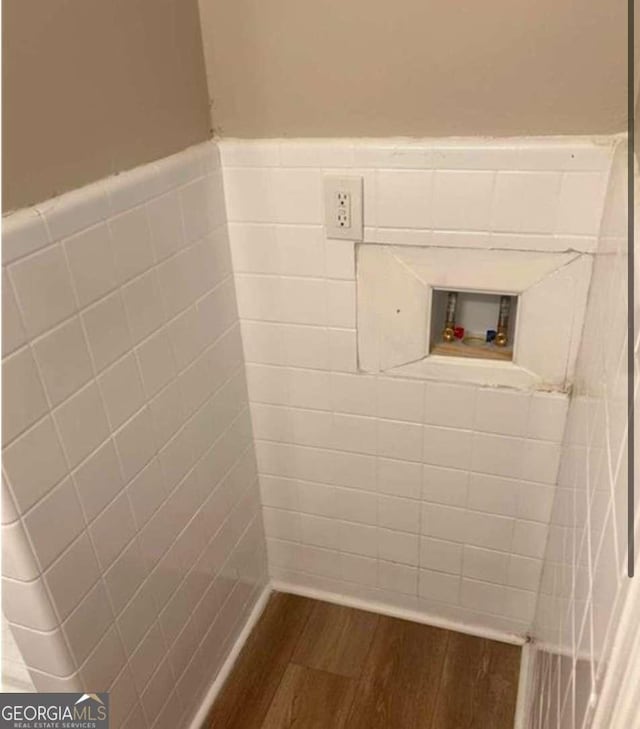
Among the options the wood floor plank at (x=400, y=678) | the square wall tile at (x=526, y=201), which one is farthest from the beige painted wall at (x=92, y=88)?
the wood floor plank at (x=400, y=678)

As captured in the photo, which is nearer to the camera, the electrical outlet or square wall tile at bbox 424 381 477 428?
the electrical outlet

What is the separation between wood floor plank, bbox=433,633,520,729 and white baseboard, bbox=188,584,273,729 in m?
0.51

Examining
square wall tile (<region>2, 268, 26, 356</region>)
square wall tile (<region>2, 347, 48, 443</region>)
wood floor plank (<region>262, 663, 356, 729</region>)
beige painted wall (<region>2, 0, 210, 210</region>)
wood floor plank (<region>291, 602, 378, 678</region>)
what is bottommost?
wood floor plank (<region>262, 663, 356, 729</region>)

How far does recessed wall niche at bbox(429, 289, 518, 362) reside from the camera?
50.7 inches

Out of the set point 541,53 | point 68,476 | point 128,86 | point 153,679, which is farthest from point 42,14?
point 153,679

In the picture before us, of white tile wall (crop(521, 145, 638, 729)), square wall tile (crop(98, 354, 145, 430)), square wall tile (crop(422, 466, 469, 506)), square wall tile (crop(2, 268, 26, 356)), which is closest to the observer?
white tile wall (crop(521, 145, 638, 729))

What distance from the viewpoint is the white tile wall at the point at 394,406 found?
1.13 m

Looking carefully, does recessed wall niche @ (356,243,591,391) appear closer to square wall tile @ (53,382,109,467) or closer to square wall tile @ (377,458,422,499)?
square wall tile @ (377,458,422,499)

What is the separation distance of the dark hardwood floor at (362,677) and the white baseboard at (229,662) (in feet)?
0.05

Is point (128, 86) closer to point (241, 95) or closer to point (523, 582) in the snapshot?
point (241, 95)

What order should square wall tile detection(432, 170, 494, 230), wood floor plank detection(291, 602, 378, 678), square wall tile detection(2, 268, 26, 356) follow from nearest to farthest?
square wall tile detection(2, 268, 26, 356), square wall tile detection(432, 170, 494, 230), wood floor plank detection(291, 602, 378, 678)

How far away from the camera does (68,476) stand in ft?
3.08

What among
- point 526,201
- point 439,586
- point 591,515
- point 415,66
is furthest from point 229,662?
point 415,66

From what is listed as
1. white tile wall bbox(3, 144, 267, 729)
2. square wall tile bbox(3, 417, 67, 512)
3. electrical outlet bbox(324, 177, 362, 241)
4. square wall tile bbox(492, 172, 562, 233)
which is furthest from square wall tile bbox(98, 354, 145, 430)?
square wall tile bbox(492, 172, 562, 233)
